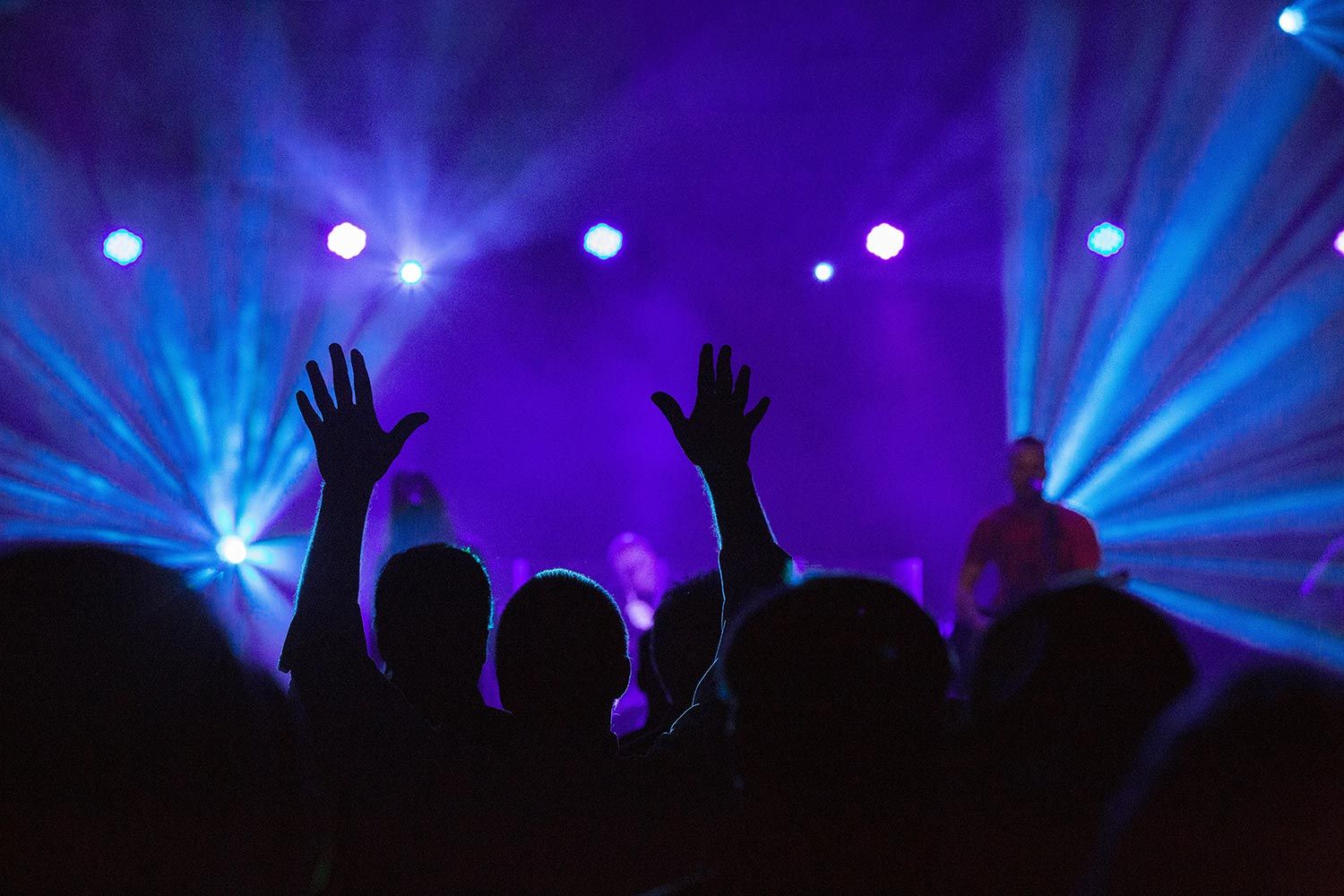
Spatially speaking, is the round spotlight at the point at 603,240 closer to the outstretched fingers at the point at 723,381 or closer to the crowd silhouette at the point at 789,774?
the outstretched fingers at the point at 723,381

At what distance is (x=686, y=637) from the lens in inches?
78.4

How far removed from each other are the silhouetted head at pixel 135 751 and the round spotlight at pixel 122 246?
22.4 feet

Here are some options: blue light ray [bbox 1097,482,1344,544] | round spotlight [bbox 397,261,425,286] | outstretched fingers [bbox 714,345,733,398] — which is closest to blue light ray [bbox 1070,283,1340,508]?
blue light ray [bbox 1097,482,1344,544]

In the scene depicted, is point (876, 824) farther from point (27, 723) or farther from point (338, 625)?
point (338, 625)

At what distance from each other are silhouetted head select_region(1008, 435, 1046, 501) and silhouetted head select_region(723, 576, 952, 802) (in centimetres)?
422

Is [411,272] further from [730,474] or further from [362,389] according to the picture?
[730,474]

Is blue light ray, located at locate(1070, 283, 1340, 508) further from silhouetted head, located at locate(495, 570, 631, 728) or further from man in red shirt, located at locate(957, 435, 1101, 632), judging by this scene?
silhouetted head, located at locate(495, 570, 631, 728)

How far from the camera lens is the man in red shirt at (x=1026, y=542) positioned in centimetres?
467

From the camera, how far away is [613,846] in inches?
38.6

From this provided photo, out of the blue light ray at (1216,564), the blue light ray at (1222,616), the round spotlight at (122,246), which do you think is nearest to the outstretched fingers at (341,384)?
the round spotlight at (122,246)

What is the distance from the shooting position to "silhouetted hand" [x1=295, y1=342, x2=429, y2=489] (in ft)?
5.82

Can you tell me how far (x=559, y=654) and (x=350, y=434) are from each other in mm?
668

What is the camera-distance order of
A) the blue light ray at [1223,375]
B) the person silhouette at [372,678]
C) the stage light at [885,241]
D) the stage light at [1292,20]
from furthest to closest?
the stage light at [885,241], the blue light ray at [1223,375], the stage light at [1292,20], the person silhouette at [372,678]

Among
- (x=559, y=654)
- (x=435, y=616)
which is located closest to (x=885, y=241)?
(x=435, y=616)
